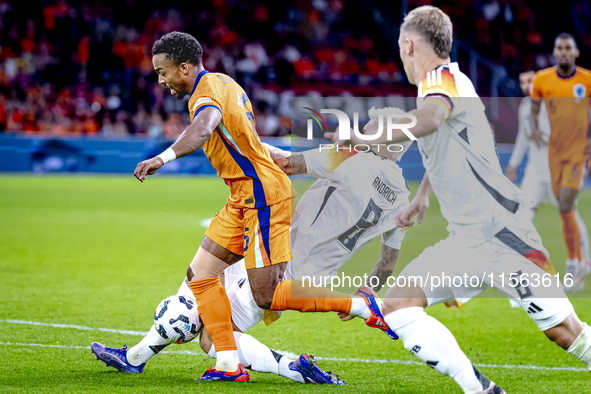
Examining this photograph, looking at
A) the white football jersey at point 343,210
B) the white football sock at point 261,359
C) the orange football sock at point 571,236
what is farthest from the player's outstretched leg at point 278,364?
the orange football sock at point 571,236

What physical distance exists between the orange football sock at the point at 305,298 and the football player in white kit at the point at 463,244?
0.83m

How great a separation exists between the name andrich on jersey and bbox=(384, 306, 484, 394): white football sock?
5.36 feet

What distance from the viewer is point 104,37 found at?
858 inches

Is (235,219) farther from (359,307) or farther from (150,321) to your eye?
(150,321)

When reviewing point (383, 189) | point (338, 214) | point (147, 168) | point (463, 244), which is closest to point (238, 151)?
point (147, 168)

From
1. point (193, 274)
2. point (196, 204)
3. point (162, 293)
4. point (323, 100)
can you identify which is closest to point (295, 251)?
point (193, 274)

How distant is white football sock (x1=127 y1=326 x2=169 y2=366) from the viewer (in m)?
→ 4.07

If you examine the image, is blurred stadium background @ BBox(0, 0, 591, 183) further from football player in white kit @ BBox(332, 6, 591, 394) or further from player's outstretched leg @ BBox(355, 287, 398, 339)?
football player in white kit @ BBox(332, 6, 591, 394)

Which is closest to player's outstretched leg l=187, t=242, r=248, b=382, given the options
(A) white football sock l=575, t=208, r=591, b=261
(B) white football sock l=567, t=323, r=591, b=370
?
(B) white football sock l=567, t=323, r=591, b=370

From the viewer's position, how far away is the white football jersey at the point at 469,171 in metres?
3.22

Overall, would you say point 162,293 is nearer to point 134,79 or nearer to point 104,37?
point 134,79

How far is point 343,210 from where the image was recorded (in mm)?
4707

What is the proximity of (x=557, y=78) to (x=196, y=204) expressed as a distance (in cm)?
796

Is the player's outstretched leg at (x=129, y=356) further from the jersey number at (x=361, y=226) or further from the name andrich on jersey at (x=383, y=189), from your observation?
the name andrich on jersey at (x=383, y=189)
